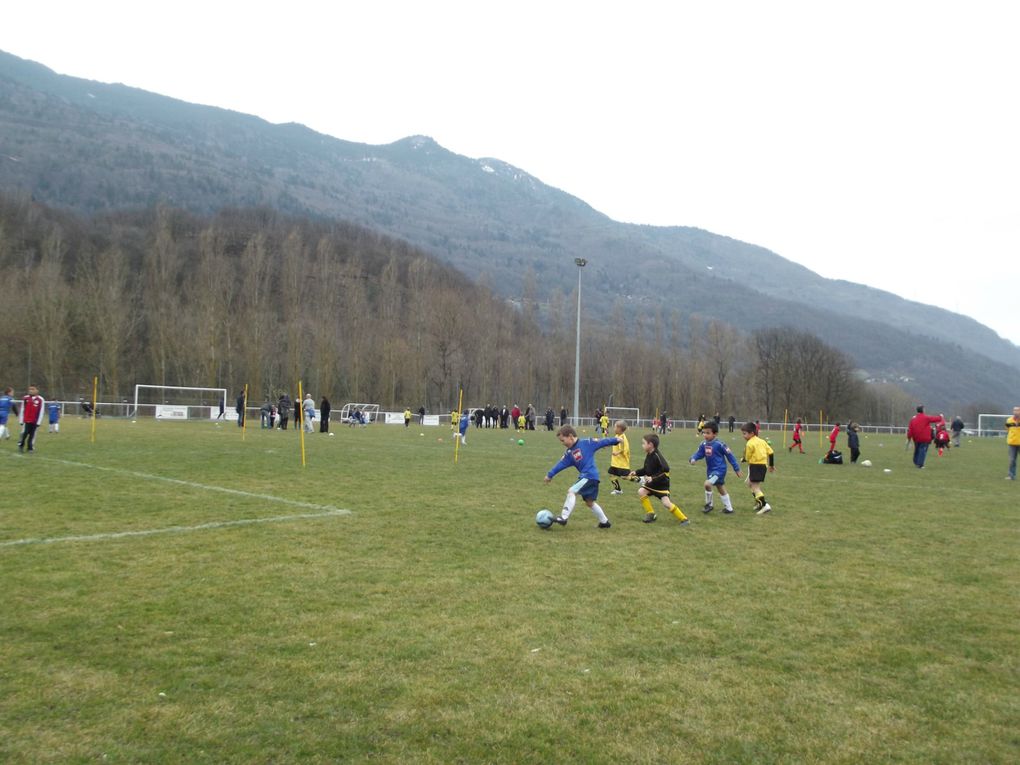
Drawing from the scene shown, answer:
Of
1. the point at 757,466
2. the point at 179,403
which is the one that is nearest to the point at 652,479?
the point at 757,466

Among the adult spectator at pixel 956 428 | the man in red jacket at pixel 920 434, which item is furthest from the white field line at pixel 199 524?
the adult spectator at pixel 956 428

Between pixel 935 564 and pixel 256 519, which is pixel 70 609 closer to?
pixel 256 519

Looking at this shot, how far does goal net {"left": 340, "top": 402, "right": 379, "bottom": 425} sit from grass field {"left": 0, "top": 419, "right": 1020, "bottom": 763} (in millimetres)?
40528

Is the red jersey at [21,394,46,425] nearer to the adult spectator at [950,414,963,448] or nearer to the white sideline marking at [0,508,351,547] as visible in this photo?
the white sideline marking at [0,508,351,547]

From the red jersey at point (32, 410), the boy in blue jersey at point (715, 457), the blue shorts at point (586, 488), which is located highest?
the red jersey at point (32, 410)

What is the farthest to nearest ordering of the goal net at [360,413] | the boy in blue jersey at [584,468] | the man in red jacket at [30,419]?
the goal net at [360,413] < the man in red jacket at [30,419] < the boy in blue jersey at [584,468]

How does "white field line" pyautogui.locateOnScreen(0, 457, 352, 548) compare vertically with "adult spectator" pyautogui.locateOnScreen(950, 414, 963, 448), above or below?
below

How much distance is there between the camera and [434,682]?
5289 mm

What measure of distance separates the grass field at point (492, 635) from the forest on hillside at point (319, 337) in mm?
55510

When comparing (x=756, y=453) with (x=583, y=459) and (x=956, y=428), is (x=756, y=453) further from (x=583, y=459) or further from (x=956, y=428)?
(x=956, y=428)

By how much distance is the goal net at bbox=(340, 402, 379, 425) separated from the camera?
178 feet

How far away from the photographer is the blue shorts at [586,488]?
39.3ft

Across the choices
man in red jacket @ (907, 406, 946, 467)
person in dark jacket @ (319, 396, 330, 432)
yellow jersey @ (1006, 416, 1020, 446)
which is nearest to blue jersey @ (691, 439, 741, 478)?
yellow jersey @ (1006, 416, 1020, 446)

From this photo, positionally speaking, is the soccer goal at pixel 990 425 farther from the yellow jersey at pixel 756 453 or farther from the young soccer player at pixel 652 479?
the young soccer player at pixel 652 479
